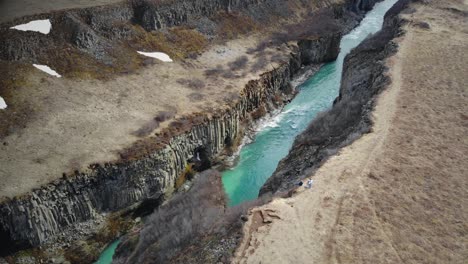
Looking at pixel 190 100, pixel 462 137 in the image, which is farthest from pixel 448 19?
pixel 190 100

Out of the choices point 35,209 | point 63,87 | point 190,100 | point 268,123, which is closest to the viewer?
point 35,209

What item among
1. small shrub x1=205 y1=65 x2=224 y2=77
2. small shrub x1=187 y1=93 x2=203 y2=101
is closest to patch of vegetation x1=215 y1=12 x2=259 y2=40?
small shrub x1=205 y1=65 x2=224 y2=77

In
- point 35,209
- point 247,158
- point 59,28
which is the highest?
point 59,28

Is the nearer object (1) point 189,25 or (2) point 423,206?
(2) point 423,206

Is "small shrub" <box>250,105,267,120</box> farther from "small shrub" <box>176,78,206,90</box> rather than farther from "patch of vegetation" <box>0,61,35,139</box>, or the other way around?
→ "patch of vegetation" <box>0,61,35,139</box>

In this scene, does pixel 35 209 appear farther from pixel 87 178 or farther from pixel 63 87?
pixel 63 87

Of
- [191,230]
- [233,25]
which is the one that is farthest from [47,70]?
[191,230]
